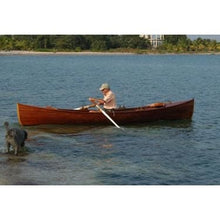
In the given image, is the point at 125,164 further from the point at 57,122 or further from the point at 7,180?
the point at 57,122

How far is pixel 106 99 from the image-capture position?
13.5 meters

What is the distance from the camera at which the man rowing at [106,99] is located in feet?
43.8

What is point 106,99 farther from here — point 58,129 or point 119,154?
point 119,154

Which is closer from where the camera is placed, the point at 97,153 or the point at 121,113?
the point at 97,153

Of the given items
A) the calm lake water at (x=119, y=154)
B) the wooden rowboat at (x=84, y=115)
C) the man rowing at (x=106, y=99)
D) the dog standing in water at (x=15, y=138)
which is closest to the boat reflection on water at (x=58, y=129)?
the calm lake water at (x=119, y=154)

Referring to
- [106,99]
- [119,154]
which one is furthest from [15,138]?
[106,99]

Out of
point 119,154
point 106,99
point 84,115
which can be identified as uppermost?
point 106,99

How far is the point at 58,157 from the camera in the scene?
1039 cm

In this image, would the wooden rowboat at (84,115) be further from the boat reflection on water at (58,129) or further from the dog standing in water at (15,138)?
the dog standing in water at (15,138)

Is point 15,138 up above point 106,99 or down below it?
below

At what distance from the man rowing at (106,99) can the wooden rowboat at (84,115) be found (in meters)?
0.23

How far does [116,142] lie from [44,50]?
661 inches

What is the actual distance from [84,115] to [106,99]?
0.85m
